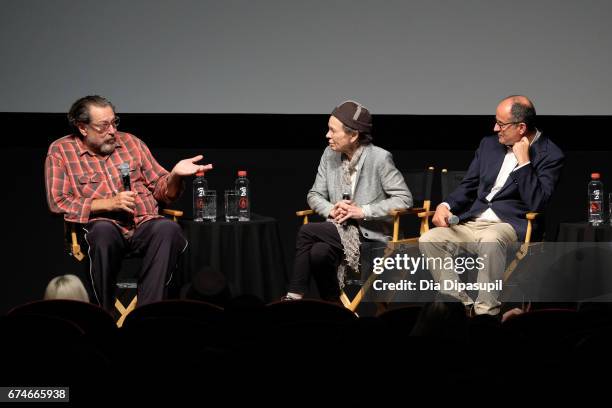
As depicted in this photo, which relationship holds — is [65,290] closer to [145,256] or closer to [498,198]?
[145,256]

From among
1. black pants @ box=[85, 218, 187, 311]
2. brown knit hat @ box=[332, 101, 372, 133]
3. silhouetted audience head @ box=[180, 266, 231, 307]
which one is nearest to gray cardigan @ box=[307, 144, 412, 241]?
brown knit hat @ box=[332, 101, 372, 133]

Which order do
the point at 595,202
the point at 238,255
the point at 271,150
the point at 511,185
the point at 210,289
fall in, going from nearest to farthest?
the point at 210,289
the point at 238,255
the point at 511,185
the point at 595,202
the point at 271,150

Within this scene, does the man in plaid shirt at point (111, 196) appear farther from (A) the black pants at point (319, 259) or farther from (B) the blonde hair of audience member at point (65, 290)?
(B) the blonde hair of audience member at point (65, 290)

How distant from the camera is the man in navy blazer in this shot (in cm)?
430

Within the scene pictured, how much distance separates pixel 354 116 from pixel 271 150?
165 cm

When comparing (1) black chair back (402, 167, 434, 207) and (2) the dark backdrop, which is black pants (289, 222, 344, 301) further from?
(2) the dark backdrop

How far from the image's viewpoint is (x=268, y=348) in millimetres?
1677

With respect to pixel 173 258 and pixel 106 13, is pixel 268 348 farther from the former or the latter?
pixel 106 13

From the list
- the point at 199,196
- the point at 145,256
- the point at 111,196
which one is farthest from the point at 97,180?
the point at 199,196

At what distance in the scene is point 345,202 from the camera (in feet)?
14.5

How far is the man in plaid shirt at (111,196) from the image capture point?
13.5 feet

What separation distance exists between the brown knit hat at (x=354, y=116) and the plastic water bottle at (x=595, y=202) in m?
1.31

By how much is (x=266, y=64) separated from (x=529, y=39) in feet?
5.92

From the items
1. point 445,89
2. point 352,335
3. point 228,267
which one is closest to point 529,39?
point 445,89
